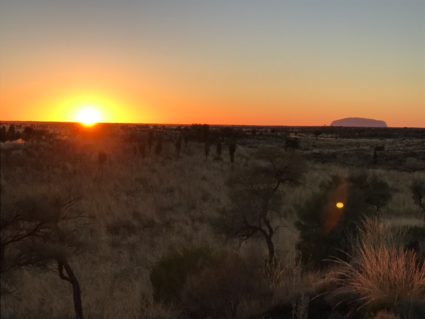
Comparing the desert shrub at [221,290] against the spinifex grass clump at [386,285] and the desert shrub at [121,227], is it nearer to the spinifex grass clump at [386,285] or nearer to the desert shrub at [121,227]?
the spinifex grass clump at [386,285]

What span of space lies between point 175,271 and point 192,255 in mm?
549

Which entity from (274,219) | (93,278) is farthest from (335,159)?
(93,278)

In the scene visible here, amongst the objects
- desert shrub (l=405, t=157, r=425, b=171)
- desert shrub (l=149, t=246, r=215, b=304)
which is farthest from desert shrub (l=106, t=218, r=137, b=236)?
desert shrub (l=405, t=157, r=425, b=171)

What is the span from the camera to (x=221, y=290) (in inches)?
229

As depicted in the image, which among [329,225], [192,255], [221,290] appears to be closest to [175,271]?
[192,255]

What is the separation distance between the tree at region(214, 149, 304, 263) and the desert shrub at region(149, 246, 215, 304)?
6.12 ft

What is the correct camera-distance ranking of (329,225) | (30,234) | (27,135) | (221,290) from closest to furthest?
(30,234) < (221,290) < (329,225) < (27,135)

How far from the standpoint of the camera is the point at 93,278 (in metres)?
9.93

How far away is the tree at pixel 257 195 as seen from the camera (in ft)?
32.0

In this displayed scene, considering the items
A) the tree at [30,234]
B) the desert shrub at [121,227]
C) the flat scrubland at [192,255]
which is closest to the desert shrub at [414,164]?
the flat scrubland at [192,255]

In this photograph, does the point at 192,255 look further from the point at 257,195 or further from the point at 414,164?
the point at 414,164

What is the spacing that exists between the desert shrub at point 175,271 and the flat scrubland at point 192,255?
0.09ft

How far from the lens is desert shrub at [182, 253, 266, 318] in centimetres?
585

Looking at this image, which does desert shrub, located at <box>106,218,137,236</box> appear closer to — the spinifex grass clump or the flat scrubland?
the flat scrubland
